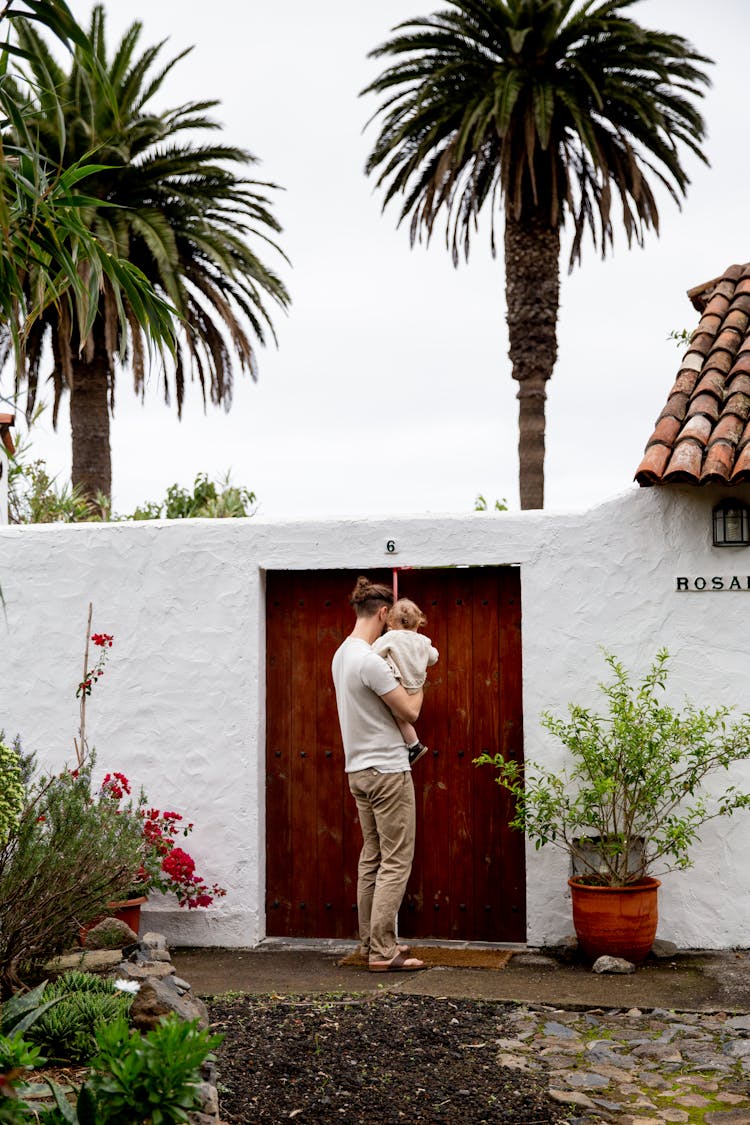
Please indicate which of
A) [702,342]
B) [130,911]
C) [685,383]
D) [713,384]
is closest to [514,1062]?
[130,911]

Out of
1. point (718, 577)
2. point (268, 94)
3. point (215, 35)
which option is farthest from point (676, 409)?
point (215, 35)

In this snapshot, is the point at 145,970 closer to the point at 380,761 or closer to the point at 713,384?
the point at 380,761

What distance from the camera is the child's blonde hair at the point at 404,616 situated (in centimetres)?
645

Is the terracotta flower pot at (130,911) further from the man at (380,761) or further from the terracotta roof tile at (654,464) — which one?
the terracotta roof tile at (654,464)

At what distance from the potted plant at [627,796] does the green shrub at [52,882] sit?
2190mm

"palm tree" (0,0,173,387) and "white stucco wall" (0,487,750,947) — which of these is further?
"white stucco wall" (0,487,750,947)

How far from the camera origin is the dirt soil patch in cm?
414

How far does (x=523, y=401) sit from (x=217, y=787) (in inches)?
284

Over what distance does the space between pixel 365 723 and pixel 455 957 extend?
1405mm

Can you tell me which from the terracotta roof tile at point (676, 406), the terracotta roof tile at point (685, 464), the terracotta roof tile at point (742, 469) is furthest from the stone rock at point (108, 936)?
the terracotta roof tile at point (676, 406)

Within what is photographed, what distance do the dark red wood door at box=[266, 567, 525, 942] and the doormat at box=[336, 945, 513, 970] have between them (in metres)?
0.27

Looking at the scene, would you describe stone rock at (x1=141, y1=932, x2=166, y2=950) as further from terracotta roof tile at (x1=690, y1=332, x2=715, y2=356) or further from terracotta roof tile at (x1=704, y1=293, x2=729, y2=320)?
terracotta roof tile at (x1=704, y1=293, x2=729, y2=320)

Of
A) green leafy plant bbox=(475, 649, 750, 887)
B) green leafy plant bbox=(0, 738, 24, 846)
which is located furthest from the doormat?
green leafy plant bbox=(0, 738, 24, 846)

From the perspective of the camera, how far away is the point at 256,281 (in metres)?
13.7
